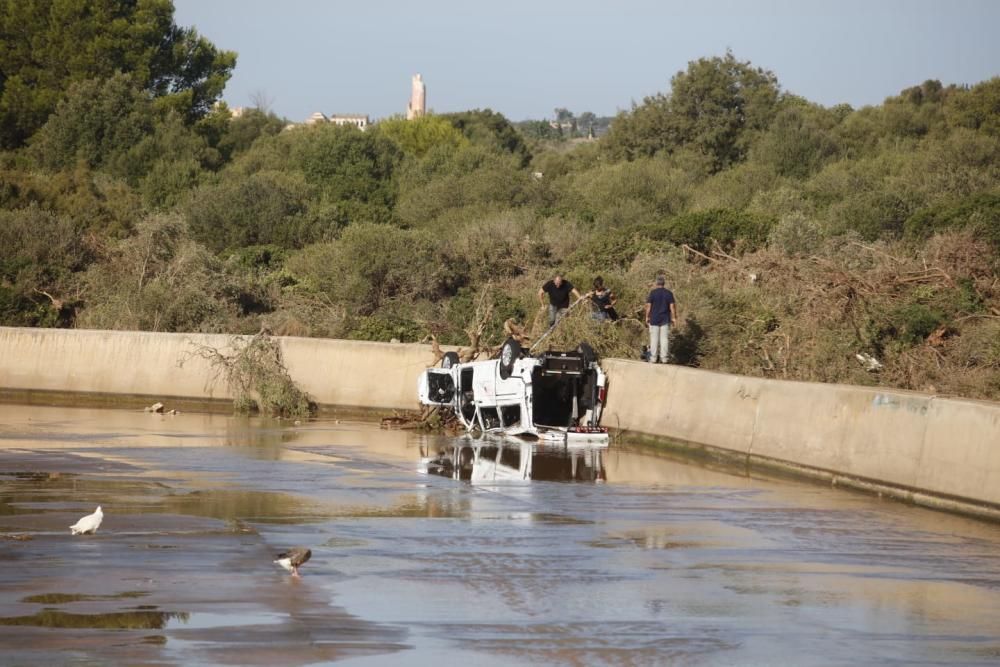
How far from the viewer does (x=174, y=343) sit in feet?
87.7

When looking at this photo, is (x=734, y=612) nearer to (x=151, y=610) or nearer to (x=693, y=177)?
(x=151, y=610)

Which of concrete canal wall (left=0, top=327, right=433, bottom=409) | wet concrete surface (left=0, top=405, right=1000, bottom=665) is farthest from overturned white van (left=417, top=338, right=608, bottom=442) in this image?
wet concrete surface (left=0, top=405, right=1000, bottom=665)

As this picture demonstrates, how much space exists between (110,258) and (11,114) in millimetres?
36575

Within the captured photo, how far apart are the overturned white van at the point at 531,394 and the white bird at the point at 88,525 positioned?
9.09 metres

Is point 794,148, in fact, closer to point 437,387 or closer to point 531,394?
point 437,387

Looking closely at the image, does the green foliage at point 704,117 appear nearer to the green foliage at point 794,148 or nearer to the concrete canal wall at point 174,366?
the green foliage at point 794,148

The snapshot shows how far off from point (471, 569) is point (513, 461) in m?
7.36

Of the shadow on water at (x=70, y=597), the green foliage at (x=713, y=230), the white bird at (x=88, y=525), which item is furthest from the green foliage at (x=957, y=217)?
the shadow on water at (x=70, y=597)

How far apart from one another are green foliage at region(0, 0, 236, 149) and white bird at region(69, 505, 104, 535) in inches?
2254

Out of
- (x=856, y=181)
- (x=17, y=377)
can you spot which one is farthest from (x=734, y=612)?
(x=856, y=181)

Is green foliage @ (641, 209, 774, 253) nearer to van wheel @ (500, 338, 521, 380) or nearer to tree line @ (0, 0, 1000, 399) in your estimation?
tree line @ (0, 0, 1000, 399)

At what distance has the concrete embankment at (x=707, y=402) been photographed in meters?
15.3

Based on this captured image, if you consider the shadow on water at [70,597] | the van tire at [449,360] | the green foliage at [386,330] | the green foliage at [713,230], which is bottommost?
the shadow on water at [70,597]

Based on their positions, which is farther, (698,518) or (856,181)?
(856,181)
